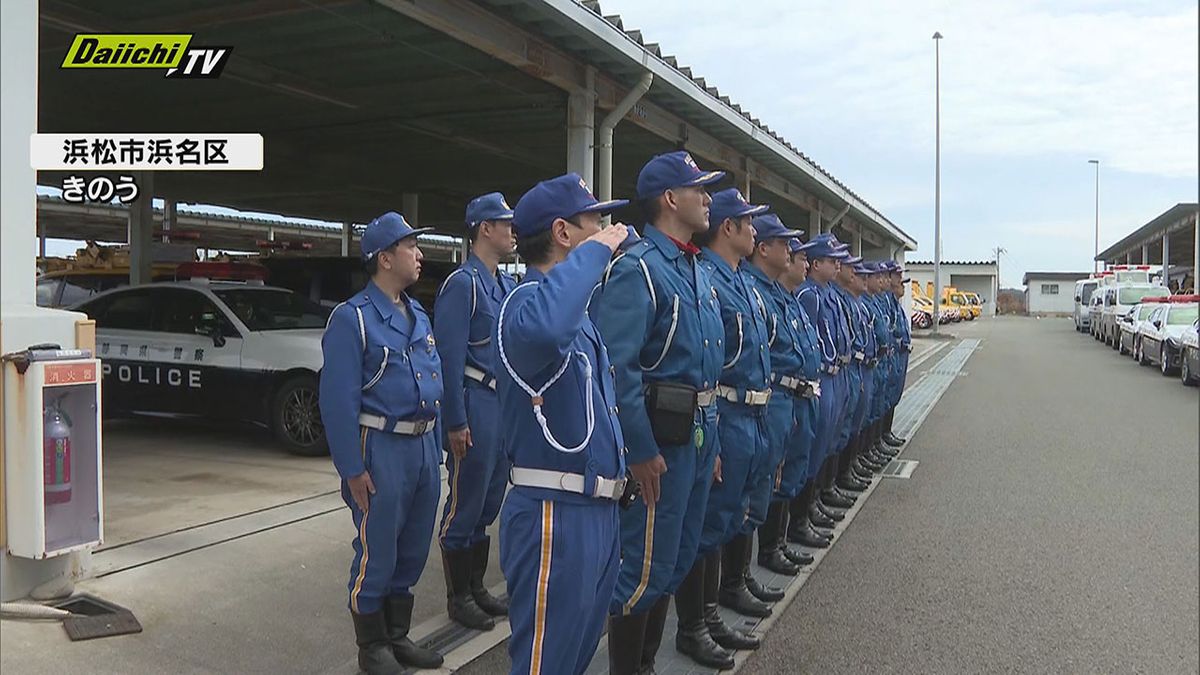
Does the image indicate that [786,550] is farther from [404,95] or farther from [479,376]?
[404,95]

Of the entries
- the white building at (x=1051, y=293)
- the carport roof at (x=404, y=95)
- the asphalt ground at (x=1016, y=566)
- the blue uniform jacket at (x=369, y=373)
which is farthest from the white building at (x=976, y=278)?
the blue uniform jacket at (x=369, y=373)

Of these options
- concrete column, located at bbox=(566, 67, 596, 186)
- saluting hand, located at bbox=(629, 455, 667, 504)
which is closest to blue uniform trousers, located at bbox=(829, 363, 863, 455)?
concrete column, located at bbox=(566, 67, 596, 186)

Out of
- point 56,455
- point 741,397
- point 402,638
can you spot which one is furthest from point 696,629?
point 56,455

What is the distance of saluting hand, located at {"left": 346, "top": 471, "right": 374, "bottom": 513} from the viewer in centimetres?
364

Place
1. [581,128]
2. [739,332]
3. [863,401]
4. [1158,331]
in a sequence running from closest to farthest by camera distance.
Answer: [739,332] → [863,401] → [581,128] → [1158,331]

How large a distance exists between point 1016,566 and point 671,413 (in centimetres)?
336

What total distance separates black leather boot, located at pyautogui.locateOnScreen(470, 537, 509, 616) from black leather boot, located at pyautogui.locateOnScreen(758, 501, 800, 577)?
5.64 feet

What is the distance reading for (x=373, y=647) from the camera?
12.5ft

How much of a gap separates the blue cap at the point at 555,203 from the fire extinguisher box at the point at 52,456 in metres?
2.69

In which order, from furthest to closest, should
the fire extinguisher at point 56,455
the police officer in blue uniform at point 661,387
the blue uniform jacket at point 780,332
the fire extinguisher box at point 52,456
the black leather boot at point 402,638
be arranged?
the blue uniform jacket at point 780,332 → the fire extinguisher at point 56,455 → the fire extinguisher box at point 52,456 → the black leather boot at point 402,638 → the police officer in blue uniform at point 661,387

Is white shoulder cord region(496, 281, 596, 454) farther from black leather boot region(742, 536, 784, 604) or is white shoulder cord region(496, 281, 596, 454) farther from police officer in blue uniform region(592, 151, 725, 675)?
black leather boot region(742, 536, 784, 604)

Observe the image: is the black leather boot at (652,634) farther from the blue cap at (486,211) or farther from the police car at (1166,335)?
the police car at (1166,335)

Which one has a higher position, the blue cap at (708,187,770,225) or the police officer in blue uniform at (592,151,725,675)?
the blue cap at (708,187,770,225)

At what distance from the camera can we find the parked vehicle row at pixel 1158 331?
16.7 metres
